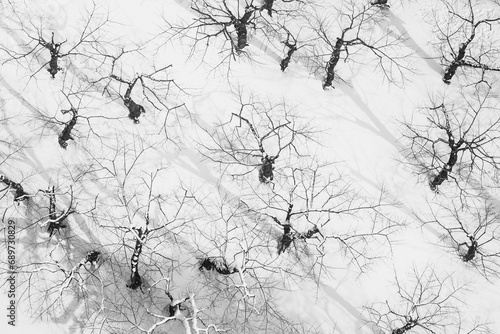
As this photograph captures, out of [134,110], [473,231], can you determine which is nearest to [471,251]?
[473,231]

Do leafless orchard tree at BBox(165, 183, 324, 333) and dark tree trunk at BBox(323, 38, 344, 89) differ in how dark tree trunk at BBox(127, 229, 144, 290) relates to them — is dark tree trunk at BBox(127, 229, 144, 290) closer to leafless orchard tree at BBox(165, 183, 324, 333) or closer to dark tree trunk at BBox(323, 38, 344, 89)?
leafless orchard tree at BBox(165, 183, 324, 333)

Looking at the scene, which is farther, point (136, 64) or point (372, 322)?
point (136, 64)

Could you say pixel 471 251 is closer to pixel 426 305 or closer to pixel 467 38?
pixel 426 305

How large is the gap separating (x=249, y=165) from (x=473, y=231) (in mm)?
7712

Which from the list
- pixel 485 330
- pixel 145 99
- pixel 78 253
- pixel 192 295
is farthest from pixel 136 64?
pixel 485 330

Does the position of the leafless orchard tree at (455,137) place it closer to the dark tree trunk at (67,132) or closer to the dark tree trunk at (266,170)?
the dark tree trunk at (266,170)

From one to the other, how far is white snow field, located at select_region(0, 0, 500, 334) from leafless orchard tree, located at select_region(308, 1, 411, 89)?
78 millimetres

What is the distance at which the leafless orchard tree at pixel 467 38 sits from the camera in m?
20.2

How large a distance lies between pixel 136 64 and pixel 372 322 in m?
11.3

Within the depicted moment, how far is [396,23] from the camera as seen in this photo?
68.2 feet

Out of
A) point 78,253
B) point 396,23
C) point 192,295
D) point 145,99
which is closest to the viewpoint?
point 192,295

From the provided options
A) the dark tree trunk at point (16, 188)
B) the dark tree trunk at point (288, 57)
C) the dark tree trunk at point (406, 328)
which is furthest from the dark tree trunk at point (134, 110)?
the dark tree trunk at point (406, 328)

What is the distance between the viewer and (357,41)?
20.1 m

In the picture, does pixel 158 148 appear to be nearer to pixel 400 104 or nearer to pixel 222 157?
pixel 222 157
